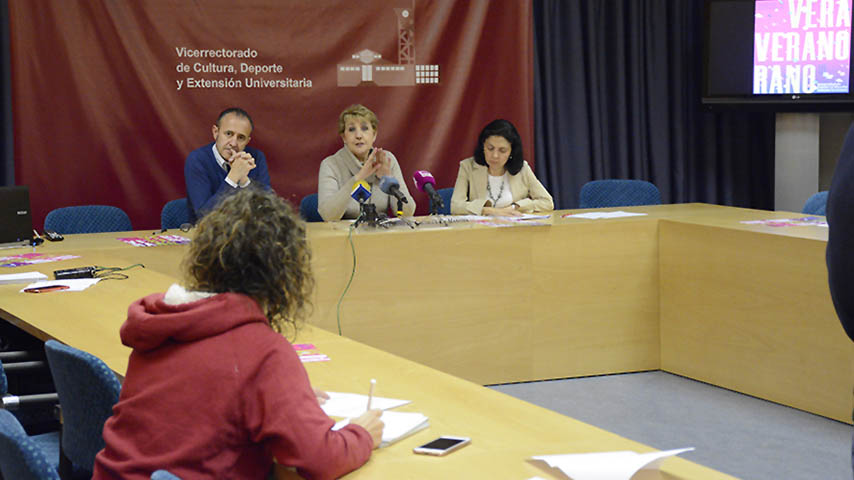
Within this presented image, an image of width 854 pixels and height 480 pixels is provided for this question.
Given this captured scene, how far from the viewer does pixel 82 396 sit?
6.34ft

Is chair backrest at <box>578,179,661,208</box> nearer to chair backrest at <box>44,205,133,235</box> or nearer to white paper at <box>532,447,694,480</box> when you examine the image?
chair backrest at <box>44,205,133,235</box>

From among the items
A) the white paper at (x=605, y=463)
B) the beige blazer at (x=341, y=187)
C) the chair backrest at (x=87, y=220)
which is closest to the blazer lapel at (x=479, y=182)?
the beige blazer at (x=341, y=187)

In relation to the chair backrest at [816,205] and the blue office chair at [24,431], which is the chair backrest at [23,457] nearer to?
A: the blue office chair at [24,431]

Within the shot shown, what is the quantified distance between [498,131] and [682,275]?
4.05 ft

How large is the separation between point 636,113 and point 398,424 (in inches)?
196

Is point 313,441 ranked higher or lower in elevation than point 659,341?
higher

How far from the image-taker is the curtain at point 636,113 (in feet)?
20.3

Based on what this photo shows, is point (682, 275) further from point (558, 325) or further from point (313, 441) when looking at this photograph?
point (313, 441)

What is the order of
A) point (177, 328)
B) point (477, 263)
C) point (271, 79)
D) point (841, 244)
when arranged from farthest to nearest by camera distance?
1. point (271, 79)
2. point (477, 263)
3. point (177, 328)
4. point (841, 244)

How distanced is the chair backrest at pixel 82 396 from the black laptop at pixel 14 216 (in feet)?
6.56

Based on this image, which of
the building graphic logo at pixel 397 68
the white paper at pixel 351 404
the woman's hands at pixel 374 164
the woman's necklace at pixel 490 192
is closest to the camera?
the white paper at pixel 351 404

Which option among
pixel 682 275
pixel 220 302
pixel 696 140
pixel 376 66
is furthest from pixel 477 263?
pixel 696 140

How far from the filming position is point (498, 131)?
16.1ft

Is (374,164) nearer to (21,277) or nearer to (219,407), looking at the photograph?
(21,277)
